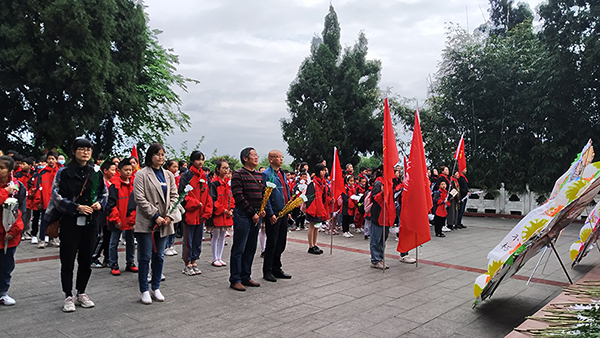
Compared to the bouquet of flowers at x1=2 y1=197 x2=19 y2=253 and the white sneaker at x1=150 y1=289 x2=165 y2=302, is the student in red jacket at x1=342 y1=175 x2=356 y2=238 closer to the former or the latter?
the white sneaker at x1=150 y1=289 x2=165 y2=302

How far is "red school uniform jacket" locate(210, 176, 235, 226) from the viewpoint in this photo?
7152 millimetres

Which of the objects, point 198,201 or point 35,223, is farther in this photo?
point 35,223

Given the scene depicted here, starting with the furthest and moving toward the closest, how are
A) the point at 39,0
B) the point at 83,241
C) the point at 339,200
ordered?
the point at 39,0
the point at 339,200
the point at 83,241

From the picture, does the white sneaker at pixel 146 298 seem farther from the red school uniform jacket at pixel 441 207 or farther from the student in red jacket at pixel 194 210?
the red school uniform jacket at pixel 441 207

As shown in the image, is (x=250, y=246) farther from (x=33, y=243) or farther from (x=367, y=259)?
(x=33, y=243)

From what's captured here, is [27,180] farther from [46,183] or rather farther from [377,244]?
[377,244]

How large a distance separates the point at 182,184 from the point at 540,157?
15425 mm

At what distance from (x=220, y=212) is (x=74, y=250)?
275cm

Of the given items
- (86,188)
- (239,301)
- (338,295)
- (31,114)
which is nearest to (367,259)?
(338,295)

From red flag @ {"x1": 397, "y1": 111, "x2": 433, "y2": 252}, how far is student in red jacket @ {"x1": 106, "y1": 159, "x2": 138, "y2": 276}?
4118 millimetres

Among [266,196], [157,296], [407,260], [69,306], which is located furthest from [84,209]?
[407,260]

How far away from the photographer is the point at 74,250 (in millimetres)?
4645

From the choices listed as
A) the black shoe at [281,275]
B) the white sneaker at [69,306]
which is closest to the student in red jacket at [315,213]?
the black shoe at [281,275]

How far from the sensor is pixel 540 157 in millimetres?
17344
